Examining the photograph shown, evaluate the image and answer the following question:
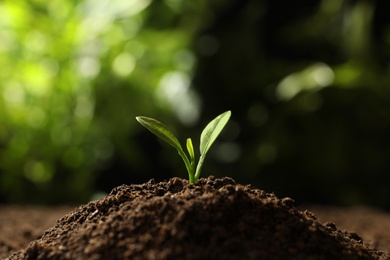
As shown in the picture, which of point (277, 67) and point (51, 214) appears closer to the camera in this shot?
point (51, 214)

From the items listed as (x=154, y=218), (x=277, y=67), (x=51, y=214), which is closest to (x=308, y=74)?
(x=277, y=67)

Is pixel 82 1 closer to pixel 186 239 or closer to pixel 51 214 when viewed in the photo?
pixel 51 214

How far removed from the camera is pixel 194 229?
1.11 m

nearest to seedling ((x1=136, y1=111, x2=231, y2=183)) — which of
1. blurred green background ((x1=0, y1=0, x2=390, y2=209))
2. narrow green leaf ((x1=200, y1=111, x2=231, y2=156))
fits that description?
narrow green leaf ((x1=200, y1=111, x2=231, y2=156))

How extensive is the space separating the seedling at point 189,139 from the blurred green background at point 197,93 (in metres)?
2.93

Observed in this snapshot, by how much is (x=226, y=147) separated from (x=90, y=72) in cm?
123

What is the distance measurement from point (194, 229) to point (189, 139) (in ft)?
0.92

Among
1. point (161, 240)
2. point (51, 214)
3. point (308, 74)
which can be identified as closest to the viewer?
point (161, 240)

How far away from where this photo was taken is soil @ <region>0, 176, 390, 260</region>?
1087 millimetres

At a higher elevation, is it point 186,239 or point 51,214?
point 186,239

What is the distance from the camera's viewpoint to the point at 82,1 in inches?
174

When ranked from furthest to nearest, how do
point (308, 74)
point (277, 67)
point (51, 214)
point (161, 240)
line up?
point (277, 67)
point (308, 74)
point (51, 214)
point (161, 240)

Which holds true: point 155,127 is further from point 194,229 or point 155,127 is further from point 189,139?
point 194,229

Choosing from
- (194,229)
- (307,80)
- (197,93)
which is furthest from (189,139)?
(197,93)
